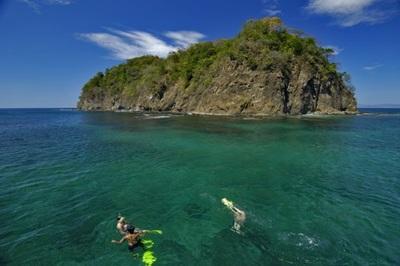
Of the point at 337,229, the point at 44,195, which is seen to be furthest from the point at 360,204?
the point at 44,195

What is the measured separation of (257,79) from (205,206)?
234ft

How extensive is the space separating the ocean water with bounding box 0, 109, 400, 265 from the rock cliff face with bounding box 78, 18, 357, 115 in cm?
5529

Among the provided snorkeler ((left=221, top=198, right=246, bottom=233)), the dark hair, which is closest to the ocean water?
snorkeler ((left=221, top=198, right=246, bottom=233))

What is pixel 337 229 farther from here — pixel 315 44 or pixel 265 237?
pixel 315 44

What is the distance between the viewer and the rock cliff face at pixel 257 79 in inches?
3152

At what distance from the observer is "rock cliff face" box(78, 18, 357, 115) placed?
8006cm

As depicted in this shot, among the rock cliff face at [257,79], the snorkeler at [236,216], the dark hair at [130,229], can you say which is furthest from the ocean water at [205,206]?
the rock cliff face at [257,79]

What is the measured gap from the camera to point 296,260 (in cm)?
938

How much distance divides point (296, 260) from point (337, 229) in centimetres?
347

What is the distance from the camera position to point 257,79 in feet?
263

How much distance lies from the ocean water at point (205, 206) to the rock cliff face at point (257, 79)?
5529cm

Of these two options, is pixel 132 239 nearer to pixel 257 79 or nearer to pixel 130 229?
pixel 130 229

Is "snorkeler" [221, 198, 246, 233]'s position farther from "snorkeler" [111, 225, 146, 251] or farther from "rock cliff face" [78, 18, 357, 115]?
"rock cliff face" [78, 18, 357, 115]

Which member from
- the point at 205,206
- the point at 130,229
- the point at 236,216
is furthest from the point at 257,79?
the point at 130,229
